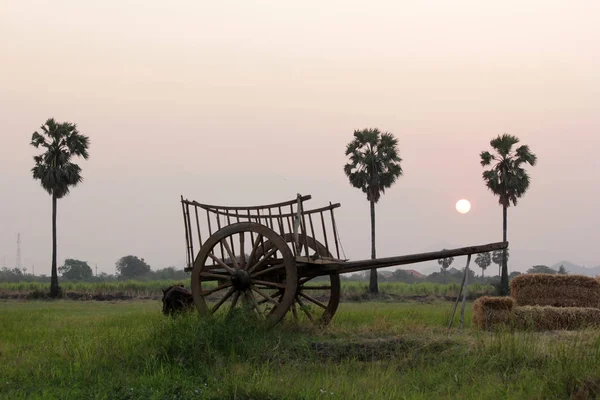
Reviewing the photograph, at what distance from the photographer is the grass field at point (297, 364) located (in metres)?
7.76

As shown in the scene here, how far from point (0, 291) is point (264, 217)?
3067 cm

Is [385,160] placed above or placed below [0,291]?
above

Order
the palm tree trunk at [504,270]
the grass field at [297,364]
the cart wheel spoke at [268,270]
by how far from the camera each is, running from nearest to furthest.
→ 1. the grass field at [297,364]
2. the cart wheel spoke at [268,270]
3. the palm tree trunk at [504,270]

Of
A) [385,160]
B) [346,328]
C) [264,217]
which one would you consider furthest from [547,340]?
[385,160]

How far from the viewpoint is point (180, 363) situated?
9.02m

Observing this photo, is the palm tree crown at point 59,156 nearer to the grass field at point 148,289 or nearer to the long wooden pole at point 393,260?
the grass field at point 148,289

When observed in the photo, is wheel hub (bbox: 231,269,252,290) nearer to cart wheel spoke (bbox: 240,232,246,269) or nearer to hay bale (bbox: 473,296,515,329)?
cart wheel spoke (bbox: 240,232,246,269)

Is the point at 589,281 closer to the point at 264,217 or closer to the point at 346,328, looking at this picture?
the point at 346,328

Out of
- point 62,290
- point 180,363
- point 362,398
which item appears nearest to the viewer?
point 362,398

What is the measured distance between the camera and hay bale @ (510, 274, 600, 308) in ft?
50.6

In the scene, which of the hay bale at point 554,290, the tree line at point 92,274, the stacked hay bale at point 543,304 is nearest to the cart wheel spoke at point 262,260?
the stacked hay bale at point 543,304

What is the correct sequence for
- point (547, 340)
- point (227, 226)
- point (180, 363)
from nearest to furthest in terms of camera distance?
1. point (180, 363)
2. point (547, 340)
3. point (227, 226)

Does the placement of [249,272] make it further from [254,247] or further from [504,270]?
[504,270]

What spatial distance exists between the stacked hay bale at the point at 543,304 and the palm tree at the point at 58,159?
3029 cm
